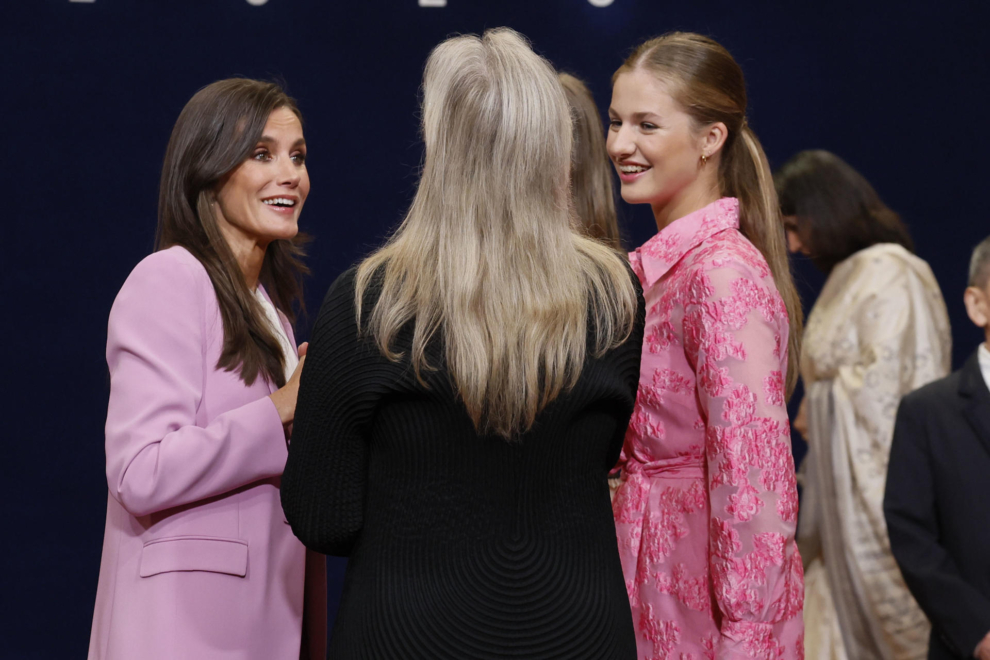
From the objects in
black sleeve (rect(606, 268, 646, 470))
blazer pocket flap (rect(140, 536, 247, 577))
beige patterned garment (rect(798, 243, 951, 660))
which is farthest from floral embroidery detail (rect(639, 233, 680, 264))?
beige patterned garment (rect(798, 243, 951, 660))

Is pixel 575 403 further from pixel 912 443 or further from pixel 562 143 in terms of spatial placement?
pixel 912 443

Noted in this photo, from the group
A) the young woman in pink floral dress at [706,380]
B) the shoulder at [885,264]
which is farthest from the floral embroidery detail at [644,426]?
the shoulder at [885,264]

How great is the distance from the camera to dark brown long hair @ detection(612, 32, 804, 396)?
192 cm

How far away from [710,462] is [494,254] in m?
0.57

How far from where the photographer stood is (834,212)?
3957mm

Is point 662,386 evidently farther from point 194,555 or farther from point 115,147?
point 115,147

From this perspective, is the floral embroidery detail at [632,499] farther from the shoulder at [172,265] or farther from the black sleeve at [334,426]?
the shoulder at [172,265]

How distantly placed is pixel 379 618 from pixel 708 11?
3.50 meters

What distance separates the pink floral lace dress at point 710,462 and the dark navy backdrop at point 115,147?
205cm

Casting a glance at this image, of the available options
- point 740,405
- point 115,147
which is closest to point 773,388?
point 740,405

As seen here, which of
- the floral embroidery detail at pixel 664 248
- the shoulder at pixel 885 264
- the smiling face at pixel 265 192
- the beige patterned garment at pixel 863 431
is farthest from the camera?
the shoulder at pixel 885 264

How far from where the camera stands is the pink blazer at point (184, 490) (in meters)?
1.70

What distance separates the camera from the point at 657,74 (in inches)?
75.7

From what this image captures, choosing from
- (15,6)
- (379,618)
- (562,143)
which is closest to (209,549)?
(379,618)
